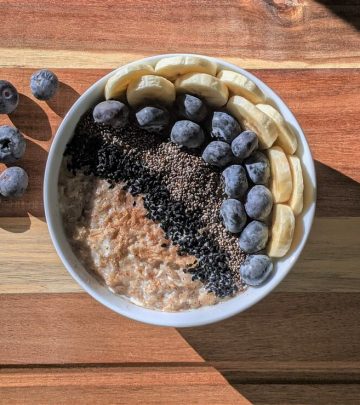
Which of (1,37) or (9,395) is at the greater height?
(1,37)

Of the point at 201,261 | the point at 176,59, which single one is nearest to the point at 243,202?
the point at 201,261

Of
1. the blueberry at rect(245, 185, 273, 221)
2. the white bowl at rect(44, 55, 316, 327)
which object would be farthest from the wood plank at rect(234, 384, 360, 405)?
the blueberry at rect(245, 185, 273, 221)

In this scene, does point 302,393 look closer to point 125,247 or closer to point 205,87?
point 125,247

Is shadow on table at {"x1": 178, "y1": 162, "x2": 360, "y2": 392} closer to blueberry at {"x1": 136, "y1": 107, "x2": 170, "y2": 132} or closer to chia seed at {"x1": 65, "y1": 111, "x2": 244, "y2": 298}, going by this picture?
chia seed at {"x1": 65, "y1": 111, "x2": 244, "y2": 298}

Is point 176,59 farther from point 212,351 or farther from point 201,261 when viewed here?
point 212,351

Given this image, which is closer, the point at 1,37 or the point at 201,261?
the point at 201,261

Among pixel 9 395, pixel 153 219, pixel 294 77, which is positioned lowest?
pixel 9 395

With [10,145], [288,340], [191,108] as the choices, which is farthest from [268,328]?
[10,145]
